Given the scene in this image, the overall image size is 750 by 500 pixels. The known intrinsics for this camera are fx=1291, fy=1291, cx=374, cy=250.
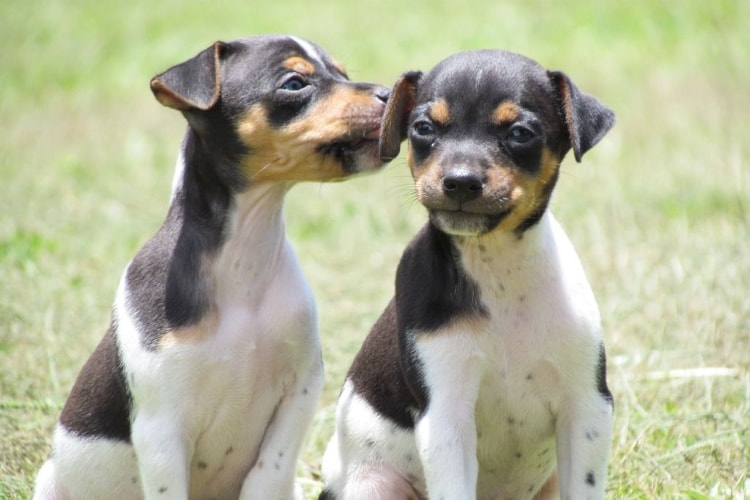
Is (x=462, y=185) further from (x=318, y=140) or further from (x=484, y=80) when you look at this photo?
(x=318, y=140)

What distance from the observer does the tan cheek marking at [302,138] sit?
231 inches

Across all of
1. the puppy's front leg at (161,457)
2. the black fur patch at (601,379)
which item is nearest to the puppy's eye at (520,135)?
the black fur patch at (601,379)

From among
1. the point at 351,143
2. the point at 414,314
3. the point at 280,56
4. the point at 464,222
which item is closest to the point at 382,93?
the point at 351,143

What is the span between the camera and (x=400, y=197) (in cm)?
1289

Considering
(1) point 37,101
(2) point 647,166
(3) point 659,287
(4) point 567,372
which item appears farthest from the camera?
(1) point 37,101

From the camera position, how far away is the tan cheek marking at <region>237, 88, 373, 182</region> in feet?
19.3

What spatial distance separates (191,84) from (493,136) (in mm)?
1442

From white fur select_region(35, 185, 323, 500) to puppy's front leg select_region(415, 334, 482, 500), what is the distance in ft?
2.54

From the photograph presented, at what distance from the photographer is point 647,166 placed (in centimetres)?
1312

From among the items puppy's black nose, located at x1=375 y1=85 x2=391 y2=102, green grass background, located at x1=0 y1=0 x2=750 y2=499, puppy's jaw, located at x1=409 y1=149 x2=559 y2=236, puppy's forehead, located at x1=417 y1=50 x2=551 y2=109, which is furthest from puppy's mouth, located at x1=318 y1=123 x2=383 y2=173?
puppy's jaw, located at x1=409 y1=149 x2=559 y2=236

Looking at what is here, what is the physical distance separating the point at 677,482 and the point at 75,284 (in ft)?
19.0

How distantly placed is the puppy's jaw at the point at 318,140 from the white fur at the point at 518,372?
0.71m

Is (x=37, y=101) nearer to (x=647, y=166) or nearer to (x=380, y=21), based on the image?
(x=380, y=21)

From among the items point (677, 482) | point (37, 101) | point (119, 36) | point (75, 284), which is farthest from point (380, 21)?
point (677, 482)
